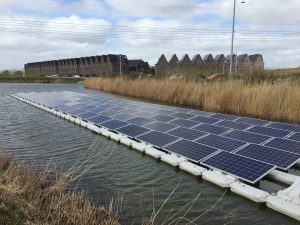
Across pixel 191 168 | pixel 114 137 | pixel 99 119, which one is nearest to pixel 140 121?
pixel 114 137

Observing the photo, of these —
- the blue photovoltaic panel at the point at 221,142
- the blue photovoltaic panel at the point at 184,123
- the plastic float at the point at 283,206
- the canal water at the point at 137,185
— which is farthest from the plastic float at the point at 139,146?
the plastic float at the point at 283,206

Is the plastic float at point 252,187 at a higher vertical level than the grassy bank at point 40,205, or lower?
lower

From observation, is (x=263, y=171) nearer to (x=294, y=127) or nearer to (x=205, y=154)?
(x=205, y=154)

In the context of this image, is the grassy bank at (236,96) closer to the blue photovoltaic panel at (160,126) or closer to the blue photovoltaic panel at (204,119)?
the blue photovoltaic panel at (204,119)

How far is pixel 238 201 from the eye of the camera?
294 inches

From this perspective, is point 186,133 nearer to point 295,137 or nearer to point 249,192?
point 295,137

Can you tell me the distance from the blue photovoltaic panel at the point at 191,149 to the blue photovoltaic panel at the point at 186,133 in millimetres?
516

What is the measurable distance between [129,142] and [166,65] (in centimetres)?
8408

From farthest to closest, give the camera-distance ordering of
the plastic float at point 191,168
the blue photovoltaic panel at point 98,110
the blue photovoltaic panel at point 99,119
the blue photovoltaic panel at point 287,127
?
the blue photovoltaic panel at point 98,110, the blue photovoltaic panel at point 99,119, the blue photovoltaic panel at point 287,127, the plastic float at point 191,168

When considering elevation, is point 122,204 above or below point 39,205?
below

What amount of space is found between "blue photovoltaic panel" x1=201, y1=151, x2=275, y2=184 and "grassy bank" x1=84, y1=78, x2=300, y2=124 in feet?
24.4

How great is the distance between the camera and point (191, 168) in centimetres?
919

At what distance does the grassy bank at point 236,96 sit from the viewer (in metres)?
15.7

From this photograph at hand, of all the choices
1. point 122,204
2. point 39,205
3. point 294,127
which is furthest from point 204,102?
point 39,205
